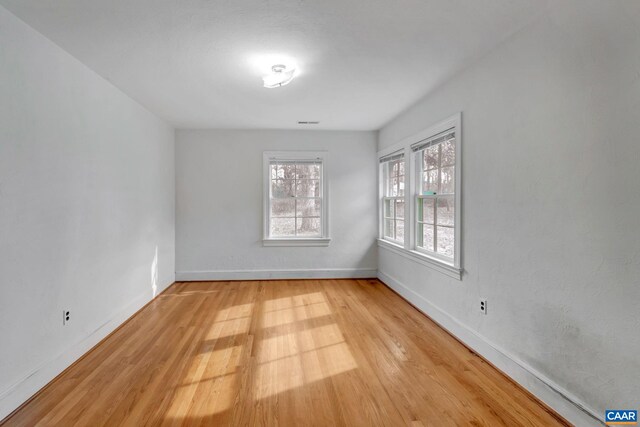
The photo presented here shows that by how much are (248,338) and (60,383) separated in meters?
1.39

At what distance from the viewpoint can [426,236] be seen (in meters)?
3.95

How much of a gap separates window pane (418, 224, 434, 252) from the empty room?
57 millimetres

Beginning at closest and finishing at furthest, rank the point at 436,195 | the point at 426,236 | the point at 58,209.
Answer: the point at 58,209
the point at 436,195
the point at 426,236

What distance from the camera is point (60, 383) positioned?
2.35 meters

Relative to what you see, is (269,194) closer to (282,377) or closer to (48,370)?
(282,377)

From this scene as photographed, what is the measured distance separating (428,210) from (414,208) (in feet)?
0.82

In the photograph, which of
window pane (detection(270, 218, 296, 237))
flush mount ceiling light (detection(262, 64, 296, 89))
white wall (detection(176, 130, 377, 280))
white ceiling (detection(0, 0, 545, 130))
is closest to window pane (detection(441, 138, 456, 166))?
white ceiling (detection(0, 0, 545, 130))

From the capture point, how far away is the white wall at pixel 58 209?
207 centimetres

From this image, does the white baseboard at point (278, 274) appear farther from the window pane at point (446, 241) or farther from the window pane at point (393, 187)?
the window pane at point (446, 241)

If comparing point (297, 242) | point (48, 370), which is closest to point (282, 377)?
point (48, 370)

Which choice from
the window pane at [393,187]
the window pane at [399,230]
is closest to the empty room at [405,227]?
the window pane at [399,230]

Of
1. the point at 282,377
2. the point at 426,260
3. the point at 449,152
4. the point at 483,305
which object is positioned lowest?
the point at 282,377

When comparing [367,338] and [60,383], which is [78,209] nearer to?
[60,383]

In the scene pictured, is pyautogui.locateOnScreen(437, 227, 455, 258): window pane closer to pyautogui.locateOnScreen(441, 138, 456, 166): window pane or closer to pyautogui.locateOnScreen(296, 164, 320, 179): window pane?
pyautogui.locateOnScreen(441, 138, 456, 166): window pane
